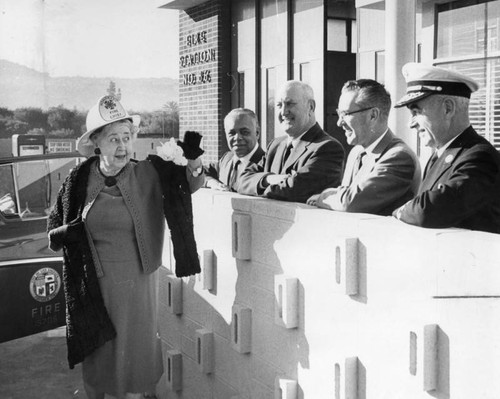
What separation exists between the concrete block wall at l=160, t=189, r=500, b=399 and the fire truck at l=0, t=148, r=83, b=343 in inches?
57.5

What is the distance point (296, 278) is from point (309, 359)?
0.36m

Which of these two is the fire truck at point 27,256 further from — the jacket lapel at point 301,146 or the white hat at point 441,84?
the white hat at point 441,84

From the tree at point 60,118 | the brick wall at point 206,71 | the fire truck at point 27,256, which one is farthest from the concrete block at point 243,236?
the tree at point 60,118

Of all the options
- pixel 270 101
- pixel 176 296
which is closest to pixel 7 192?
pixel 176 296

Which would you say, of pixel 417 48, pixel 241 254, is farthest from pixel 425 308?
pixel 417 48

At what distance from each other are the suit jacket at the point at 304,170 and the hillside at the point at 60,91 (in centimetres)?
2306

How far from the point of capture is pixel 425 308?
8.82 feet

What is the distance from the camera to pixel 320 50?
11.4 m

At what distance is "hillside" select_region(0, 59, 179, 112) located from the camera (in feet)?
94.5

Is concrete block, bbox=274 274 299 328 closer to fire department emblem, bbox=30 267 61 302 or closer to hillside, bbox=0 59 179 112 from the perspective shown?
fire department emblem, bbox=30 267 61 302

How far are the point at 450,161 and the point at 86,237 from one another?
1.99 meters

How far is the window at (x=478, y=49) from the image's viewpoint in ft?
26.3

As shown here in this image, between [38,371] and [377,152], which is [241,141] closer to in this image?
[377,152]

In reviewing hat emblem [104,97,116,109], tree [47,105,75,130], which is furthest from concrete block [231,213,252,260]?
tree [47,105,75,130]
